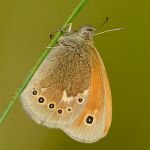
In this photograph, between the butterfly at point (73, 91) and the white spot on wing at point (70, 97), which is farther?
the white spot on wing at point (70, 97)

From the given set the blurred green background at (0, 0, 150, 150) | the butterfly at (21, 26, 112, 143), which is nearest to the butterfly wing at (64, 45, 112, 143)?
the butterfly at (21, 26, 112, 143)

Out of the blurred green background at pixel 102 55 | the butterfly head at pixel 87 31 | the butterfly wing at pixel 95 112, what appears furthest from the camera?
the blurred green background at pixel 102 55

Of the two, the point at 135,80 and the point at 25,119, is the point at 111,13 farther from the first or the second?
the point at 25,119

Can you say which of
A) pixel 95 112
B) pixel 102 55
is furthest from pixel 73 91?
pixel 102 55

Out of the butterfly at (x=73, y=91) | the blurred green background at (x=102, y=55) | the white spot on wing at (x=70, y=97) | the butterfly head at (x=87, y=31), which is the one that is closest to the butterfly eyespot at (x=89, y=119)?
the butterfly at (x=73, y=91)

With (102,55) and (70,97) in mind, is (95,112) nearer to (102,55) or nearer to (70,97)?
(70,97)

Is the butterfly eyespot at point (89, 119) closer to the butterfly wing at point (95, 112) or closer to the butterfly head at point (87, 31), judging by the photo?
the butterfly wing at point (95, 112)

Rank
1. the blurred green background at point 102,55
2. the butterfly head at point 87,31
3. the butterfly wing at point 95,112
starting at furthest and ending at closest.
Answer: the blurred green background at point 102,55, the butterfly head at point 87,31, the butterfly wing at point 95,112
